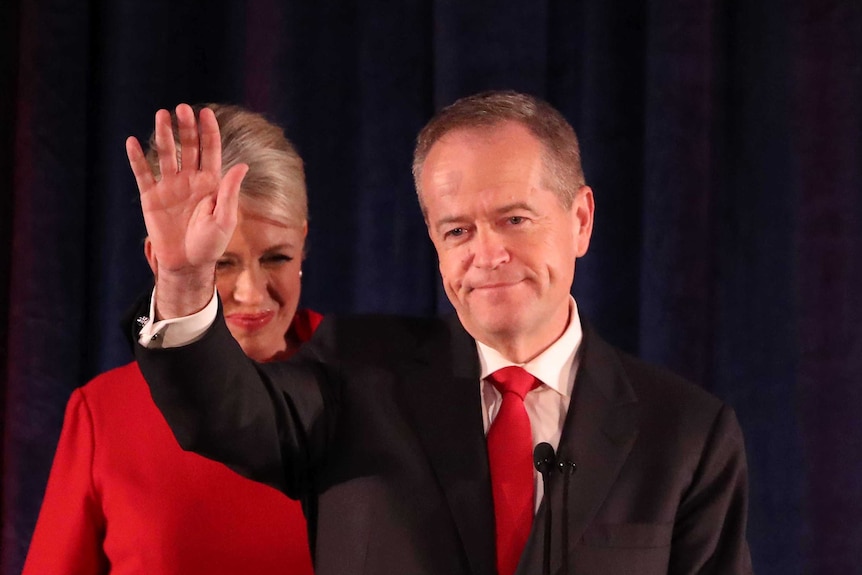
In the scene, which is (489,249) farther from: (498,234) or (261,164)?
(261,164)

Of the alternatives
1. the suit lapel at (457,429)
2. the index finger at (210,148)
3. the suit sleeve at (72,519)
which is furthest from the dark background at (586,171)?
the index finger at (210,148)

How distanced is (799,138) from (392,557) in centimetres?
132

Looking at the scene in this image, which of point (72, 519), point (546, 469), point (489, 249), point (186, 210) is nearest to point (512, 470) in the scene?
point (546, 469)

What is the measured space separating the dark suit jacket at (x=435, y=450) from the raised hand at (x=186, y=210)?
2.3 inches

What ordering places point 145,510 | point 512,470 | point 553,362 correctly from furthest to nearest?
point 145,510 → point 553,362 → point 512,470

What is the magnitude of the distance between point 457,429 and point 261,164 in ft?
1.98

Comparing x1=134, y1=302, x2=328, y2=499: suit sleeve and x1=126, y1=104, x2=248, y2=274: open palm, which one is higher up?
x1=126, y1=104, x2=248, y2=274: open palm

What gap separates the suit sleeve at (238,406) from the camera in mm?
1133

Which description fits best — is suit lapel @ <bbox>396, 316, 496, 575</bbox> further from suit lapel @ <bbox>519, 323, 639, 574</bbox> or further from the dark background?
the dark background

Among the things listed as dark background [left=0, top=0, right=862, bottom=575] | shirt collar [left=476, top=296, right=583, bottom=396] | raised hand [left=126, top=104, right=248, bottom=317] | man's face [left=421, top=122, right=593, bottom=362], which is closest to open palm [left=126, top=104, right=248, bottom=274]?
raised hand [left=126, top=104, right=248, bottom=317]

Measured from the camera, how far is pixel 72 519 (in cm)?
159

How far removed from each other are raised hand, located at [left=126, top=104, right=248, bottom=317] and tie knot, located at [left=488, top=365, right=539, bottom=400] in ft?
1.33

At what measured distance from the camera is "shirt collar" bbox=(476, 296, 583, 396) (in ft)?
4.41

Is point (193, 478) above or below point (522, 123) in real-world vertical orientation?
below
